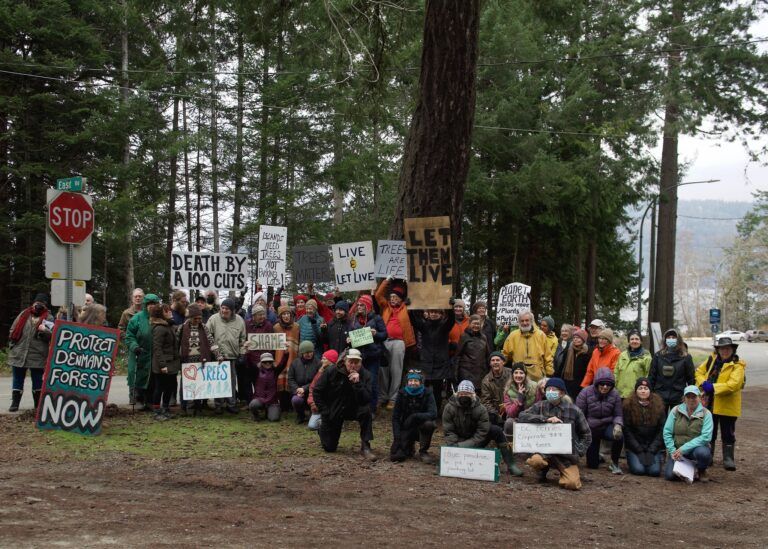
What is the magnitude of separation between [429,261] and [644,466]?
413 centimetres

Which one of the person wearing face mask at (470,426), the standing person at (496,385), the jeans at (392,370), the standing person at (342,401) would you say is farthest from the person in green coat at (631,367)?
the standing person at (342,401)

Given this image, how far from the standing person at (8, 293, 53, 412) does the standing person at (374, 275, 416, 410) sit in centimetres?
531

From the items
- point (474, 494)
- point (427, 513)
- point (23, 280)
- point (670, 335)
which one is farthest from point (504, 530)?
point (23, 280)

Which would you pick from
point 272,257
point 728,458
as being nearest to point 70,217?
point 272,257

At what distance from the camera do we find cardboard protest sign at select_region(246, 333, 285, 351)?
13.1 m

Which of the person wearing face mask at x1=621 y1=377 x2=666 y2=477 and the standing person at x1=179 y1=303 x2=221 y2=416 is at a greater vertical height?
the standing person at x1=179 y1=303 x2=221 y2=416

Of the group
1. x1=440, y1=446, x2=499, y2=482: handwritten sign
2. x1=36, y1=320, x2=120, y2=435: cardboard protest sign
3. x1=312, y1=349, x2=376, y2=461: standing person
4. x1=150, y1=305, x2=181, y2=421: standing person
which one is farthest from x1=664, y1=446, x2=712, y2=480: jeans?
x1=36, y1=320, x2=120, y2=435: cardboard protest sign

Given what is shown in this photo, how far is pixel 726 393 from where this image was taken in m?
11.6

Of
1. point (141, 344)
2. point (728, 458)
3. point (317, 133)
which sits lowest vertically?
point (728, 458)

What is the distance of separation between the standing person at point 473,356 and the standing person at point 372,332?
1.21 metres

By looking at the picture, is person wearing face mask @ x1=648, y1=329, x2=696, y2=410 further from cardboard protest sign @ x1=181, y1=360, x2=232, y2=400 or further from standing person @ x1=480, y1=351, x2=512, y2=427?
cardboard protest sign @ x1=181, y1=360, x2=232, y2=400

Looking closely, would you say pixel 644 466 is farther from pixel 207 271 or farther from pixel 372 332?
pixel 207 271

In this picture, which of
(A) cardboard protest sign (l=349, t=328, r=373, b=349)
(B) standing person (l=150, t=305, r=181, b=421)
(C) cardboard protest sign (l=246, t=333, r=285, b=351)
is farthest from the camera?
(C) cardboard protest sign (l=246, t=333, r=285, b=351)

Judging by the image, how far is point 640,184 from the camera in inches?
1271
